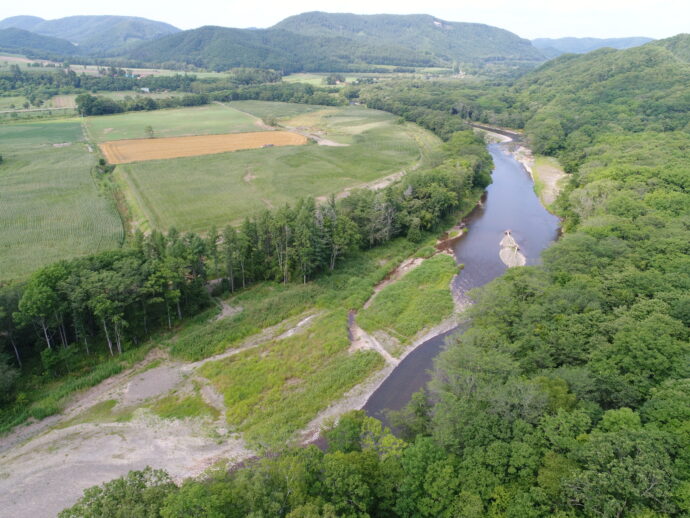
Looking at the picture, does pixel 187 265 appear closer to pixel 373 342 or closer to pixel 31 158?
pixel 373 342

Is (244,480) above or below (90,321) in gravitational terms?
above

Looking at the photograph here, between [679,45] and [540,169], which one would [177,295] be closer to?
[540,169]

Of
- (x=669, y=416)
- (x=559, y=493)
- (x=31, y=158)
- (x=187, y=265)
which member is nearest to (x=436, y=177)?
(x=187, y=265)

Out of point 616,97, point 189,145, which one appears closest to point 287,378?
point 189,145

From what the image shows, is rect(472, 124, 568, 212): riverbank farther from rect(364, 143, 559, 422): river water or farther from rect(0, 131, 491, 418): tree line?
rect(0, 131, 491, 418): tree line

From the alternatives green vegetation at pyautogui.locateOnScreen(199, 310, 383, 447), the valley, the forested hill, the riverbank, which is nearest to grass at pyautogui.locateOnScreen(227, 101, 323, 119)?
the riverbank

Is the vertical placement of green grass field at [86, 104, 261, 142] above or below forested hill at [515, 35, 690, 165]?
below
